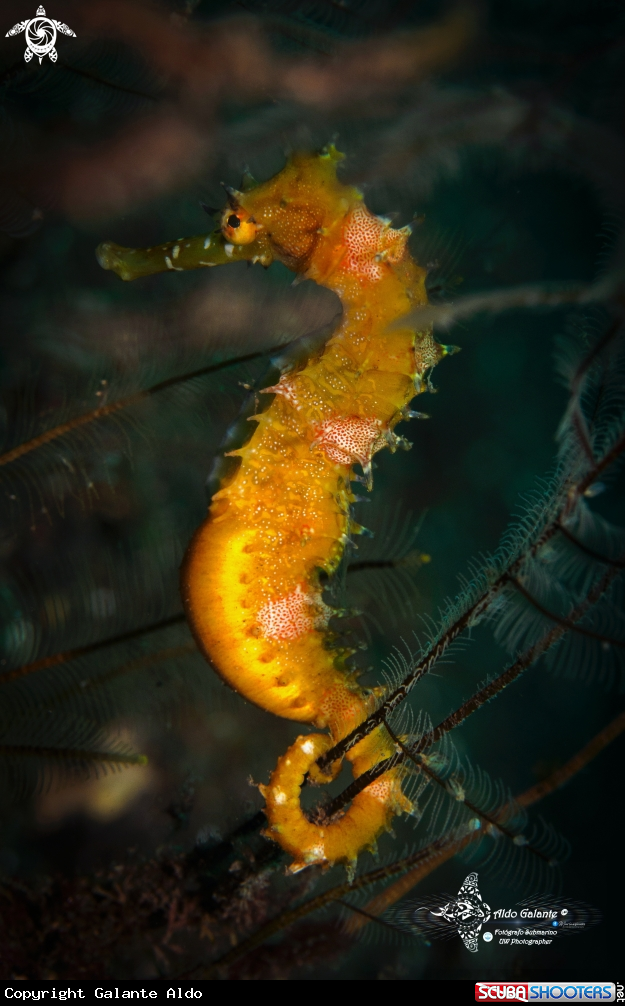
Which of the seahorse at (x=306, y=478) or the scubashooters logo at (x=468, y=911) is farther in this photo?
the scubashooters logo at (x=468, y=911)

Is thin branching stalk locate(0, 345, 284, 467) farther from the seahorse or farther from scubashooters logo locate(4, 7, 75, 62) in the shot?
scubashooters logo locate(4, 7, 75, 62)

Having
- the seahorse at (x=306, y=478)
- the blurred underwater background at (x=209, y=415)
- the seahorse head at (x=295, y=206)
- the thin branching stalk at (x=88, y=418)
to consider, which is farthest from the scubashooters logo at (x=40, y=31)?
the thin branching stalk at (x=88, y=418)

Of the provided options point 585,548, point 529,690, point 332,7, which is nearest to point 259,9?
point 332,7

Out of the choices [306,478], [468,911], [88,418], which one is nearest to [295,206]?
[306,478]

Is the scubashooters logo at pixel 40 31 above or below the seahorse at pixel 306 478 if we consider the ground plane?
above

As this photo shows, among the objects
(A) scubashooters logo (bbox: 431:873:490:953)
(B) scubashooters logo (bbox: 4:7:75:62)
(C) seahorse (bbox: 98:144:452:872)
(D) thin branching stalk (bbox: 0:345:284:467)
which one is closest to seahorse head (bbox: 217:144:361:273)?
(C) seahorse (bbox: 98:144:452:872)

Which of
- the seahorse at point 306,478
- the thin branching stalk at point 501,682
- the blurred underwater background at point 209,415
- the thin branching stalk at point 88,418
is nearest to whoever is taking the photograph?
the thin branching stalk at point 501,682

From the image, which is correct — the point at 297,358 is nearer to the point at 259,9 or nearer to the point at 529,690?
the point at 259,9

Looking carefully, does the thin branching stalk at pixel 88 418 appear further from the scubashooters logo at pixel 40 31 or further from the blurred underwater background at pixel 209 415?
the scubashooters logo at pixel 40 31

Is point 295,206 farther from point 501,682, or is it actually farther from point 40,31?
point 501,682
